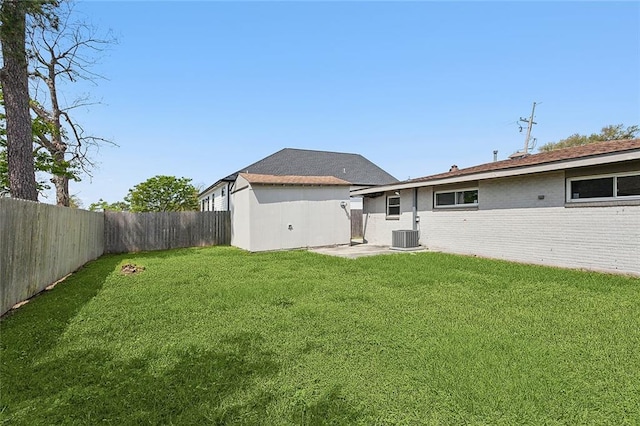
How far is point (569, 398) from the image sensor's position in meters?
2.37

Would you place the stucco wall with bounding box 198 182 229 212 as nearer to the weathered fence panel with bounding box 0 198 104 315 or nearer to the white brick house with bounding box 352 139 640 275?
the weathered fence panel with bounding box 0 198 104 315

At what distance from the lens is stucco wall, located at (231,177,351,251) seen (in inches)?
484

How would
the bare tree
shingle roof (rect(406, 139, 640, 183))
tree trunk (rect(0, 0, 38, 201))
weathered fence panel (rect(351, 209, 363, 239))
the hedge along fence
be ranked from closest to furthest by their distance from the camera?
the hedge along fence
shingle roof (rect(406, 139, 640, 183))
tree trunk (rect(0, 0, 38, 201))
the bare tree
weathered fence panel (rect(351, 209, 363, 239))

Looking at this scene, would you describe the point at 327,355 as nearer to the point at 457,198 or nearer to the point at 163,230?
the point at 457,198

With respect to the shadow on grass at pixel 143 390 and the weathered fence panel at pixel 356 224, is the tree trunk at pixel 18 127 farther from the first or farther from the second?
the weathered fence panel at pixel 356 224

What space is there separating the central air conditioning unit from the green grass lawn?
18.8 ft

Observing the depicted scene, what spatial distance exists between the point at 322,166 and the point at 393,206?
1092 centimetres

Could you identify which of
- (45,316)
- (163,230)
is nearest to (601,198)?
(45,316)

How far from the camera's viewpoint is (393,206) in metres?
14.0

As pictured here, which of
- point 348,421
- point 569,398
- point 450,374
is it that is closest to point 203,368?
point 348,421

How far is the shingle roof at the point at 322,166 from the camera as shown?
70.6ft

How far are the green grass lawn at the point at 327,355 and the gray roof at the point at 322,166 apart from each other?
16.0m

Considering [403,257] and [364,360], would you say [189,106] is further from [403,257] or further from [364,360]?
[364,360]

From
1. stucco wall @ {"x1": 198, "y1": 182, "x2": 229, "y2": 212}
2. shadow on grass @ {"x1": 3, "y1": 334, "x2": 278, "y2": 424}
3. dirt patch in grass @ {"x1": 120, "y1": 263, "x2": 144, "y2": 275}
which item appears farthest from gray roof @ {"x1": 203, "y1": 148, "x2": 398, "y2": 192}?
shadow on grass @ {"x1": 3, "y1": 334, "x2": 278, "y2": 424}
